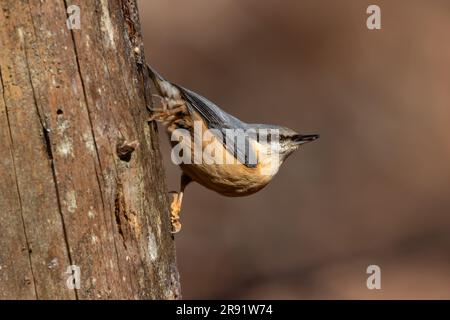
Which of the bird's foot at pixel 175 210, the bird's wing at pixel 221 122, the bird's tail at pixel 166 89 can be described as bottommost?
the bird's foot at pixel 175 210

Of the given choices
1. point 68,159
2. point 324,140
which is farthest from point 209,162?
point 324,140

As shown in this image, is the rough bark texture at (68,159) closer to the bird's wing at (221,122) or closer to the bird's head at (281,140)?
the bird's wing at (221,122)

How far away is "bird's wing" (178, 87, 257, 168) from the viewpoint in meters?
4.56

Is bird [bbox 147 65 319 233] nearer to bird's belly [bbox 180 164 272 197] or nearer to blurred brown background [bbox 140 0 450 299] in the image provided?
bird's belly [bbox 180 164 272 197]

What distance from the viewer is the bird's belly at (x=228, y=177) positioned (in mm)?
4773

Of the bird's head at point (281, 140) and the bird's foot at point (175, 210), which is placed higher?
the bird's head at point (281, 140)

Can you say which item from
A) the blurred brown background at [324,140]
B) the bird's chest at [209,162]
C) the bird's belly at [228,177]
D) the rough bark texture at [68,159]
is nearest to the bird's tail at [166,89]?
the bird's chest at [209,162]

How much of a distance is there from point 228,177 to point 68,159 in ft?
5.24

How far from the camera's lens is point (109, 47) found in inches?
140

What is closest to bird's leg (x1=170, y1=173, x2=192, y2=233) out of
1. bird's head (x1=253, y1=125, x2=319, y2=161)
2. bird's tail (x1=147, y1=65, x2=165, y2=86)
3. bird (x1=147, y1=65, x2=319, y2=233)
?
bird (x1=147, y1=65, x2=319, y2=233)

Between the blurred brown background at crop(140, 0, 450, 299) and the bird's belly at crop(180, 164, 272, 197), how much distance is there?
4.03 meters

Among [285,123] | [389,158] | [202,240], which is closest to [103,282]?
[202,240]

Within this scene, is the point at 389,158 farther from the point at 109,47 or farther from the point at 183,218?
the point at 109,47

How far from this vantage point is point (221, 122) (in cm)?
475
